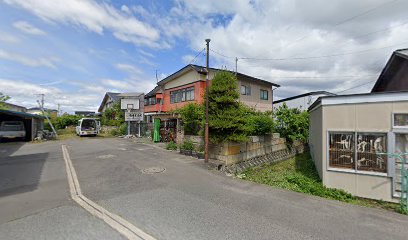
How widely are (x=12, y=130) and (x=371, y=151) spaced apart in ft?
85.0

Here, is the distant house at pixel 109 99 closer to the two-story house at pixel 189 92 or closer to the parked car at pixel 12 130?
the two-story house at pixel 189 92

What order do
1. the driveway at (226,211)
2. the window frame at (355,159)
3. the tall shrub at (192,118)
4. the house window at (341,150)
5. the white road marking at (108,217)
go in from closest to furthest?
the white road marking at (108,217) → the driveway at (226,211) → the window frame at (355,159) → the house window at (341,150) → the tall shrub at (192,118)

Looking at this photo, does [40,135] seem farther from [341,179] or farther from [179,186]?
[341,179]

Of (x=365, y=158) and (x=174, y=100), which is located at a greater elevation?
(x=174, y=100)

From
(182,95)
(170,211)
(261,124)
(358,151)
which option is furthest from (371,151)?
(182,95)

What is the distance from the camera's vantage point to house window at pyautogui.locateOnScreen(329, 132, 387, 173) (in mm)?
5707

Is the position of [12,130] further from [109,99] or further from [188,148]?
[109,99]

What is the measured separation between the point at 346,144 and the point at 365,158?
0.59m

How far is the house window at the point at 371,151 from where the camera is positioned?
5676 millimetres

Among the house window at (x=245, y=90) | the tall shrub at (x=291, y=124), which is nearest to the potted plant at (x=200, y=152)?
the tall shrub at (x=291, y=124)

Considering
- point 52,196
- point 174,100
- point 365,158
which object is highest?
point 174,100

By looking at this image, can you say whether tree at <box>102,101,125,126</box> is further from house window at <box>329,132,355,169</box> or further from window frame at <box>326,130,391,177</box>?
house window at <box>329,132,355,169</box>

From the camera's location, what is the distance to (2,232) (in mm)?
3635

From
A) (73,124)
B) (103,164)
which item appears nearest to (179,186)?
(103,164)
